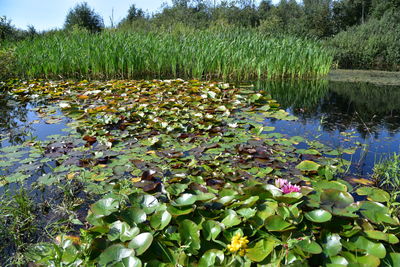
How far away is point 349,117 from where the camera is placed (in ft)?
11.3

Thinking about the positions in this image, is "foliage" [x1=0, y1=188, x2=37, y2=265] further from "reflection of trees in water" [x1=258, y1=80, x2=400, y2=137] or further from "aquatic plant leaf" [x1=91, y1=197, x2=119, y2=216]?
"reflection of trees in water" [x1=258, y1=80, x2=400, y2=137]

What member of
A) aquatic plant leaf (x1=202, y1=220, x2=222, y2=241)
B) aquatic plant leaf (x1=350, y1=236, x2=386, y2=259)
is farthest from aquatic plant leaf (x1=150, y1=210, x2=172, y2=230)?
aquatic plant leaf (x1=350, y1=236, x2=386, y2=259)

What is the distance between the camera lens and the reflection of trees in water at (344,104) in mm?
3144

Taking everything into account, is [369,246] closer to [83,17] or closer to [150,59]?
[150,59]

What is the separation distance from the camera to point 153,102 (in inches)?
140

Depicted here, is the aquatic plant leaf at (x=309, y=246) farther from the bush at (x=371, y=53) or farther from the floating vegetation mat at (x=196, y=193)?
the bush at (x=371, y=53)

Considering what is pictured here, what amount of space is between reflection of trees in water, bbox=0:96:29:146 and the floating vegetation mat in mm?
325

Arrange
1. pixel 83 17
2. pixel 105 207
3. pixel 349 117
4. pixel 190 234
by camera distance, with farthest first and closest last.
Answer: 1. pixel 83 17
2. pixel 349 117
3. pixel 105 207
4. pixel 190 234

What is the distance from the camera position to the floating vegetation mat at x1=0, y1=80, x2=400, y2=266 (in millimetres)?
1067

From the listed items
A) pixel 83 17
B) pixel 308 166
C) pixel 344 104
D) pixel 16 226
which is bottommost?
pixel 16 226

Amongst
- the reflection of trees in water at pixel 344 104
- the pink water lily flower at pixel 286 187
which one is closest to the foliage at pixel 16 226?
the pink water lily flower at pixel 286 187

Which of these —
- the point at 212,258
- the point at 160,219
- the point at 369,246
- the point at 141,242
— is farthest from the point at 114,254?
the point at 369,246

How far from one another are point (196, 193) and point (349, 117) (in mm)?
2841

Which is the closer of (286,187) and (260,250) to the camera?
(260,250)
